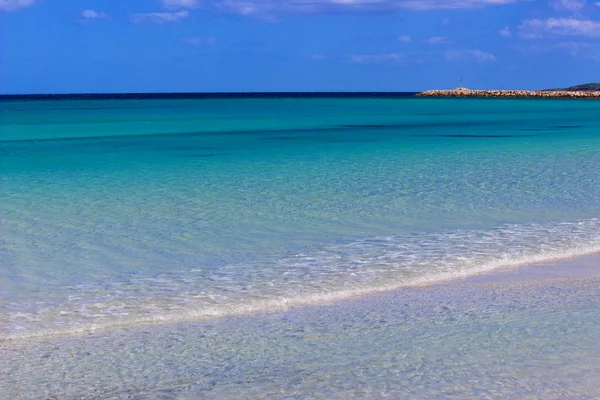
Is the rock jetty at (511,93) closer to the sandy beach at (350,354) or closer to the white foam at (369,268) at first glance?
the white foam at (369,268)

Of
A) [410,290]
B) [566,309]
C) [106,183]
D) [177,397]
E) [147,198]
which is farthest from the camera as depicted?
[106,183]

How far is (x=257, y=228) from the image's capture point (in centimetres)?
863

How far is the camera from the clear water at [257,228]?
5930 mm

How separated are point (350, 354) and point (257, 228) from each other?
4187 millimetres

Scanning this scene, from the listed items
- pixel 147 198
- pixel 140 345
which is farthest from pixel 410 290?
pixel 147 198

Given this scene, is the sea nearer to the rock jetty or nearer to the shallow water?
the shallow water

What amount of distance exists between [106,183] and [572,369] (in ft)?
33.4

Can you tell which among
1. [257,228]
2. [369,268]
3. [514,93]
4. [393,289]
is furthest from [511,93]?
[393,289]

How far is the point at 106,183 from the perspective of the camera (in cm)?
1320

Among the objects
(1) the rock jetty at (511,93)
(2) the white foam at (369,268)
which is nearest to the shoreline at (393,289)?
(2) the white foam at (369,268)

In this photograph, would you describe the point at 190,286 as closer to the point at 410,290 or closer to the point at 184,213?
the point at 410,290

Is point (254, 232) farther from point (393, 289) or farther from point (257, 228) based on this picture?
point (393, 289)

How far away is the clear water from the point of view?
5930 mm

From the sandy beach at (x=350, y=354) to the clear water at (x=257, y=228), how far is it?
1.37ft
